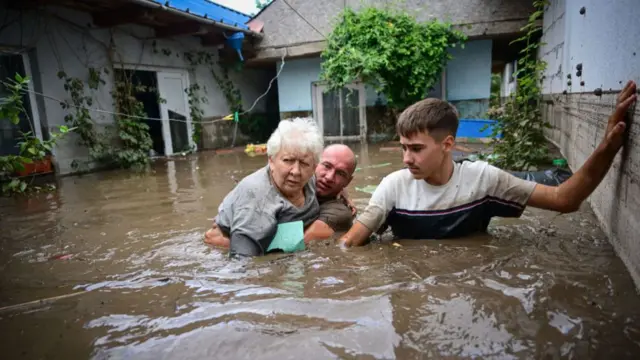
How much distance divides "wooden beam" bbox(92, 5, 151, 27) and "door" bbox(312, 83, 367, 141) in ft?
20.3

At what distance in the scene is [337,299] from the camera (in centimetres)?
205

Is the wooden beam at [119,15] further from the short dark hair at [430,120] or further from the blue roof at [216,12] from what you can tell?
the short dark hair at [430,120]

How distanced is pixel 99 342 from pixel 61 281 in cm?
115

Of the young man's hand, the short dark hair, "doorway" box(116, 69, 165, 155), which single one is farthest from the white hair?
"doorway" box(116, 69, 165, 155)

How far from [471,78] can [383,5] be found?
3318 mm

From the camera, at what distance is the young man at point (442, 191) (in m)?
2.43

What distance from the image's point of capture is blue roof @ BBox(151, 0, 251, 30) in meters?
10.9

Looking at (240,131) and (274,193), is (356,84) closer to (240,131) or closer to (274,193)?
(240,131)

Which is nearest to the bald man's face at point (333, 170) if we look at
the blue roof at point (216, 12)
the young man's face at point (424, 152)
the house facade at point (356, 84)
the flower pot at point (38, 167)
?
the young man's face at point (424, 152)

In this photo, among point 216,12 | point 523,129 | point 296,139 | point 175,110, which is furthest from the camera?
point 216,12

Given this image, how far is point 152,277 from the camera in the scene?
2.62m

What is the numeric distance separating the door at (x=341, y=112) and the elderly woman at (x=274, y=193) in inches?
416

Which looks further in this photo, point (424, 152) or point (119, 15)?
point (119, 15)

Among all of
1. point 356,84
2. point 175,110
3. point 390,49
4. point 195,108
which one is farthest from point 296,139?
point 356,84
